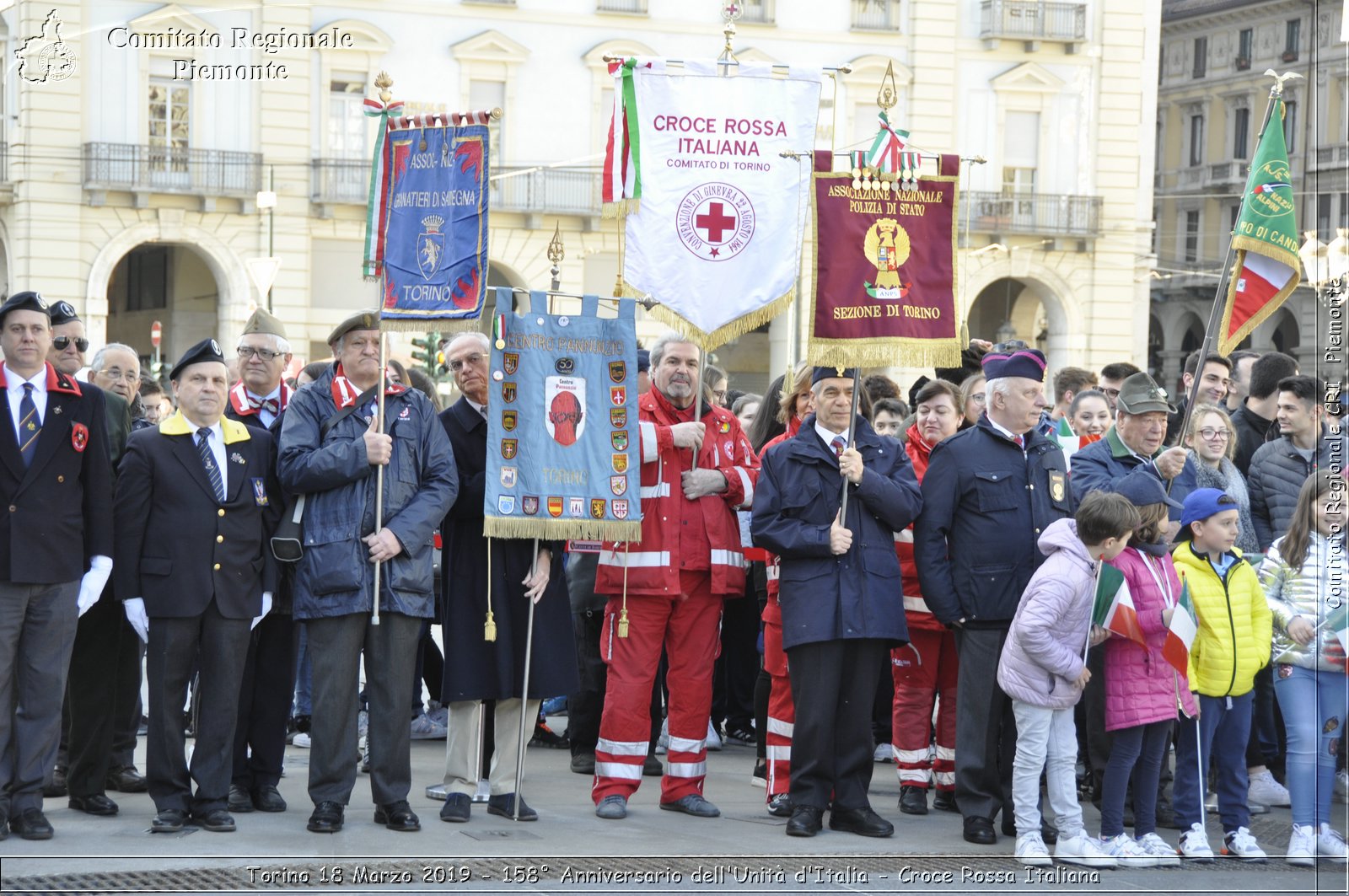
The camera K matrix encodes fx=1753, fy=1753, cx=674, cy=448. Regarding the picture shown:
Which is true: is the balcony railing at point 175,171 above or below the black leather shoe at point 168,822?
above

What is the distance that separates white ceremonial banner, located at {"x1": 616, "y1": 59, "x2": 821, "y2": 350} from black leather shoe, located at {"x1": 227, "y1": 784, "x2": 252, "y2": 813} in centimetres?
302

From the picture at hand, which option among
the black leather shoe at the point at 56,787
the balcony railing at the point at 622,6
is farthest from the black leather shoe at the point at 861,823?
the balcony railing at the point at 622,6

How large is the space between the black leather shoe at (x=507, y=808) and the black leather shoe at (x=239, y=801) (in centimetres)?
111

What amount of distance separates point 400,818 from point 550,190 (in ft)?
104

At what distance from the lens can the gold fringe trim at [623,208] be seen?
870 centimetres

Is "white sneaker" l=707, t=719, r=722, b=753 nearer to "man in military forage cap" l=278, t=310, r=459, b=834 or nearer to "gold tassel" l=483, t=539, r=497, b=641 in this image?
"gold tassel" l=483, t=539, r=497, b=641

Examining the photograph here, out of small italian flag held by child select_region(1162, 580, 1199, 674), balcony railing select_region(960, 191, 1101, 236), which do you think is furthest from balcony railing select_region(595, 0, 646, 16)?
small italian flag held by child select_region(1162, 580, 1199, 674)

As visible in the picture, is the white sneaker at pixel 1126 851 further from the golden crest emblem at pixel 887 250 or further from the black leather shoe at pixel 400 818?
the black leather shoe at pixel 400 818

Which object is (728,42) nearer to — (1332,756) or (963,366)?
(963,366)

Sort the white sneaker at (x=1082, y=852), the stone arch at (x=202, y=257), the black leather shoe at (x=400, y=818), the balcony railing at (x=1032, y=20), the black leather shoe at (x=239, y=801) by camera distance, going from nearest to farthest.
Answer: the white sneaker at (x=1082, y=852) < the black leather shoe at (x=400, y=818) < the black leather shoe at (x=239, y=801) < the stone arch at (x=202, y=257) < the balcony railing at (x=1032, y=20)

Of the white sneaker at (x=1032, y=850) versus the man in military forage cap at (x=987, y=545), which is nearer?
the white sneaker at (x=1032, y=850)

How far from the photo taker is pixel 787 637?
8.02 meters

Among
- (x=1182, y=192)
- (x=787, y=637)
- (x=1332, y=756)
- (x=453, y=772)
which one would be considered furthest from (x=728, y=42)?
(x=1182, y=192)

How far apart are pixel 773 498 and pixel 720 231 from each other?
1.50 meters
